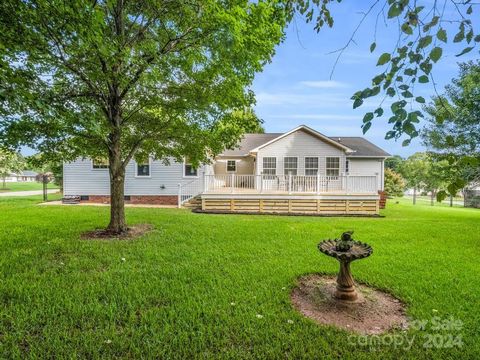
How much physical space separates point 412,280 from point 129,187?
14.9 metres

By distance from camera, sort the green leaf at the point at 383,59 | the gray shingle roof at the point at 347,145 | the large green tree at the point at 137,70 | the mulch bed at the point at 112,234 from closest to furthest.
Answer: the green leaf at the point at 383,59
the large green tree at the point at 137,70
the mulch bed at the point at 112,234
the gray shingle roof at the point at 347,145

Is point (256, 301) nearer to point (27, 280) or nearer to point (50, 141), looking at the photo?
point (27, 280)

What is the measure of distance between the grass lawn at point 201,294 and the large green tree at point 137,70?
2379 millimetres

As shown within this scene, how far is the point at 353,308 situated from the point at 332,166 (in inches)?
532

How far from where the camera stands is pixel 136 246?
6.20 metres

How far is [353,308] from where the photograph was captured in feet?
11.8

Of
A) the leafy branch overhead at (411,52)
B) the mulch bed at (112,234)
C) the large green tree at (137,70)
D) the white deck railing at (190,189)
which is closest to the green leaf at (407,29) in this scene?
the leafy branch overhead at (411,52)

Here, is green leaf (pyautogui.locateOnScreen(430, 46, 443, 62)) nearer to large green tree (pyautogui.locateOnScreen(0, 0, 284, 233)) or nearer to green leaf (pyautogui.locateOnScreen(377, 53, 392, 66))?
green leaf (pyautogui.locateOnScreen(377, 53, 392, 66))

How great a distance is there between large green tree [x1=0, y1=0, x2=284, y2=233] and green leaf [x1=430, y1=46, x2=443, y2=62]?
367 centimetres

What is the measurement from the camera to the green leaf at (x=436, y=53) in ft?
4.10

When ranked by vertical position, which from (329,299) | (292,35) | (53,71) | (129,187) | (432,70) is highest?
(53,71)

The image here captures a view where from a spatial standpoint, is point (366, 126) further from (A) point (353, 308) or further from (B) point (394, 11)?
(A) point (353, 308)

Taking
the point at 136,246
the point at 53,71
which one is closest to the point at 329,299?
the point at 136,246

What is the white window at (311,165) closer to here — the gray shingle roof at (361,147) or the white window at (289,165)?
the white window at (289,165)
